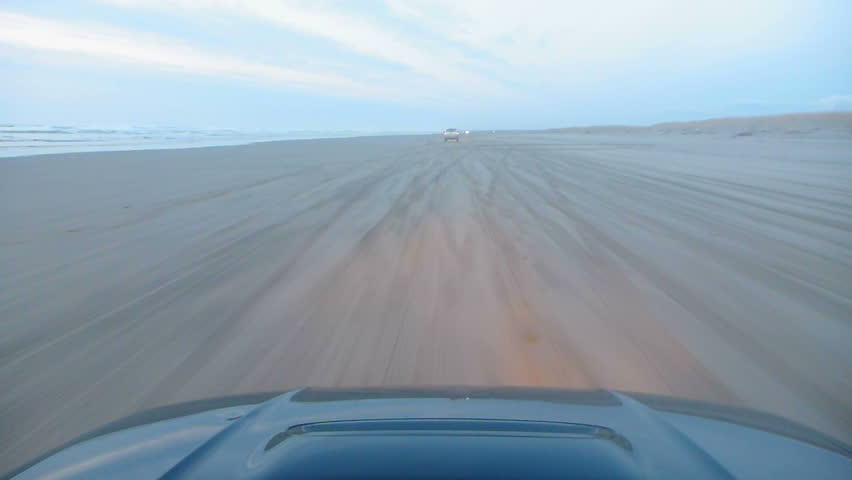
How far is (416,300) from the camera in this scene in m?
7.00

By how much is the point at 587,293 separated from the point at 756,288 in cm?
199

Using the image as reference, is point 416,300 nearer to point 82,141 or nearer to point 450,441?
point 450,441

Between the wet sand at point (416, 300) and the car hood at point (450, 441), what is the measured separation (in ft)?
5.55

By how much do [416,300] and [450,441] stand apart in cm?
473

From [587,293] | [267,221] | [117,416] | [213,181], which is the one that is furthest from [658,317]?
[213,181]

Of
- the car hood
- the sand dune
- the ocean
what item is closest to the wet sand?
the car hood

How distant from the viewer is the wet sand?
483cm

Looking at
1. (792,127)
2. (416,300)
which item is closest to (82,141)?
(416,300)

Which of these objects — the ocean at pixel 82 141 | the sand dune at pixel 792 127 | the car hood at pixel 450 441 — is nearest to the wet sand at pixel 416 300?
the car hood at pixel 450 441

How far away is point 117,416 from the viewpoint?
4254mm

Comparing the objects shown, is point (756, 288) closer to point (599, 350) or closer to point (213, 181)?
point (599, 350)

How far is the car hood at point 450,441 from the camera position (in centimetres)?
211

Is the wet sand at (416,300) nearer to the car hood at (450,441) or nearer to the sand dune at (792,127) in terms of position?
the car hood at (450,441)

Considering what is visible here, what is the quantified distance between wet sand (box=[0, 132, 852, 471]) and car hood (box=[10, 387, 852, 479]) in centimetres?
169
